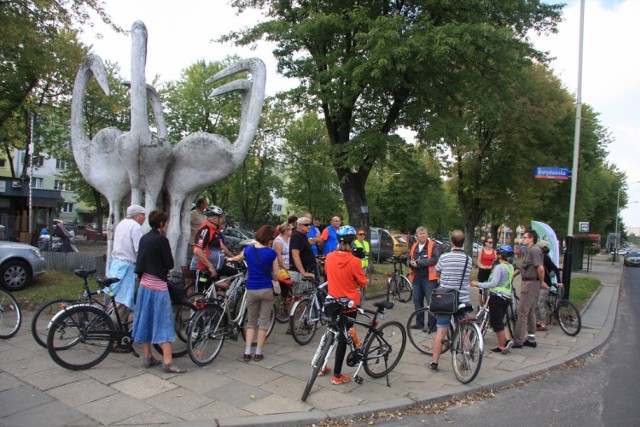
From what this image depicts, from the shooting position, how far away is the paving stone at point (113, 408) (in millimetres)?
4031

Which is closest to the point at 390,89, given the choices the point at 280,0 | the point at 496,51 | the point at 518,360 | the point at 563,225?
the point at 496,51

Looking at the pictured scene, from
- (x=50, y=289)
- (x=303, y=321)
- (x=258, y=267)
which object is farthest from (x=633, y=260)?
(x=50, y=289)

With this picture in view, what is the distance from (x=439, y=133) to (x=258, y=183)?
68.7 feet

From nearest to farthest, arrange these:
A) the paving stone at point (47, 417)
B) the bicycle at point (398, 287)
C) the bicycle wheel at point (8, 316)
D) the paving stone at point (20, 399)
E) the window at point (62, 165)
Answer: the paving stone at point (47, 417) < the paving stone at point (20, 399) < the bicycle wheel at point (8, 316) < the bicycle at point (398, 287) < the window at point (62, 165)

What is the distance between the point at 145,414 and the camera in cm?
412

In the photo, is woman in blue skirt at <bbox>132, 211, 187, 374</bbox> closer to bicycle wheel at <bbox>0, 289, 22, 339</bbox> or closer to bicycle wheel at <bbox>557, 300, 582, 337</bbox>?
bicycle wheel at <bbox>0, 289, 22, 339</bbox>

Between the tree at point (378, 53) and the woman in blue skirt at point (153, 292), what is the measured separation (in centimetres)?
762

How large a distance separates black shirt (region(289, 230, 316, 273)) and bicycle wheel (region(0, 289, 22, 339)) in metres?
4.10

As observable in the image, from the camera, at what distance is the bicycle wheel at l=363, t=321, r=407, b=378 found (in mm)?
5188

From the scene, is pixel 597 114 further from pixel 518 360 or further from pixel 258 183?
pixel 518 360

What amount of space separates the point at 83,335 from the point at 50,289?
563 cm

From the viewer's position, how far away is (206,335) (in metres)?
5.60

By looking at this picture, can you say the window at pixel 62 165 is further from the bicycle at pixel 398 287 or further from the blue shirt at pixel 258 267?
the blue shirt at pixel 258 267

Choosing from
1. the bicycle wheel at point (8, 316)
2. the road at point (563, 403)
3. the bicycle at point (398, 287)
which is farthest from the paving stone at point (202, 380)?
the bicycle at point (398, 287)
